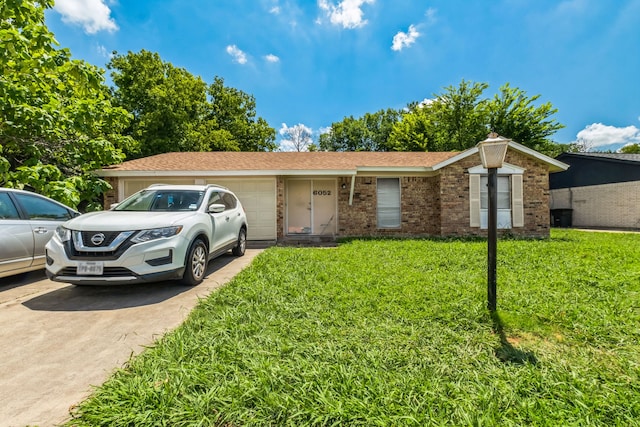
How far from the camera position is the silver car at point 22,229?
4.00 meters

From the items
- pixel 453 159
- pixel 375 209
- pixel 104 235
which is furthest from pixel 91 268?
pixel 453 159

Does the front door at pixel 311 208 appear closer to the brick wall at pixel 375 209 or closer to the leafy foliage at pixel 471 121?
the brick wall at pixel 375 209

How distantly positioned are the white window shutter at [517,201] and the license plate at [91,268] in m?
11.1

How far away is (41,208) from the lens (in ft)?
15.4

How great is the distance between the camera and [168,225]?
12.8 feet

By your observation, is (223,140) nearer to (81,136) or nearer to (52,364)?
(81,136)

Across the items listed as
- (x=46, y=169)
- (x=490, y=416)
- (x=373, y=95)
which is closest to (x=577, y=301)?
(x=490, y=416)

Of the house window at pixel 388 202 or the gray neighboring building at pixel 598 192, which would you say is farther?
the gray neighboring building at pixel 598 192

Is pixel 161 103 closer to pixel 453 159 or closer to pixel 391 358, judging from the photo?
pixel 453 159

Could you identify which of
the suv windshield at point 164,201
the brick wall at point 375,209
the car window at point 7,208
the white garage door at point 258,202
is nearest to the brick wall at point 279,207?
the white garage door at point 258,202

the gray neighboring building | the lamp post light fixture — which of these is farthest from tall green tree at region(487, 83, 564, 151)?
the lamp post light fixture

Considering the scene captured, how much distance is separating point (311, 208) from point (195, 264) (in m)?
6.50

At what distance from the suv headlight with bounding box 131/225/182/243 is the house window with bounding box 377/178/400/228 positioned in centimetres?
747

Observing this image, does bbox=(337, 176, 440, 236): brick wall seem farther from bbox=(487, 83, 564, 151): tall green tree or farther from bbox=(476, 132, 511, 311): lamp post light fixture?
bbox=(487, 83, 564, 151): tall green tree
